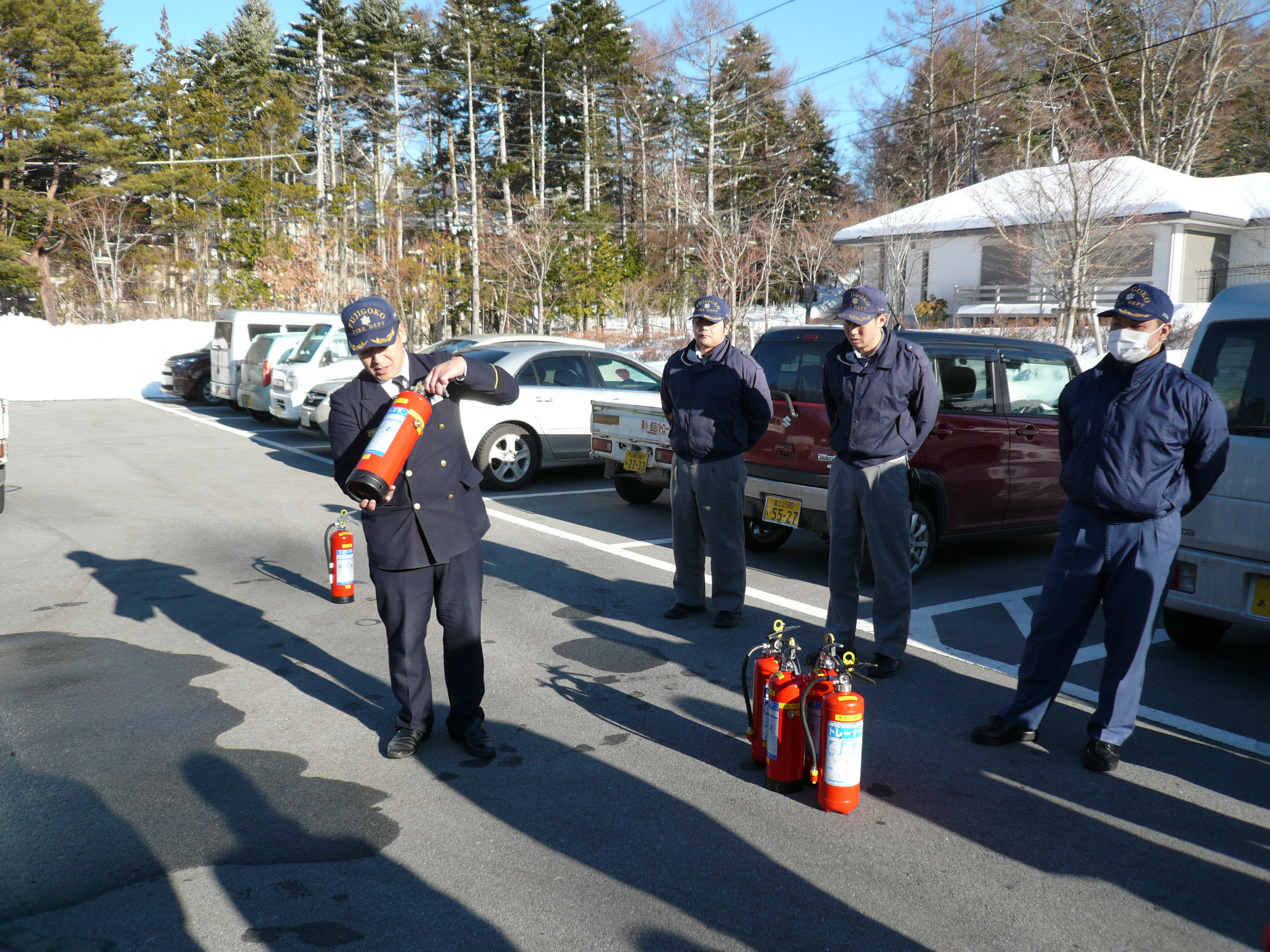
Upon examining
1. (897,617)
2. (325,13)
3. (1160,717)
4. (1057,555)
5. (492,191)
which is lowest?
(1160,717)

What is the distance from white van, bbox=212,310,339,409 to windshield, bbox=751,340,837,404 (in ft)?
41.1

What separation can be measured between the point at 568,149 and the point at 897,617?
46943 millimetres

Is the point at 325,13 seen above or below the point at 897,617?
above

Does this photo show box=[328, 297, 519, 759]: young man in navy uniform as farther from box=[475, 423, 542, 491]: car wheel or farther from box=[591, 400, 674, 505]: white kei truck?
box=[475, 423, 542, 491]: car wheel

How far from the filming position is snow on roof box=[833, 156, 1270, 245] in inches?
921

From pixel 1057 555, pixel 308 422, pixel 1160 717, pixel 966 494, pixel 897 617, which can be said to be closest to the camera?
pixel 1057 555

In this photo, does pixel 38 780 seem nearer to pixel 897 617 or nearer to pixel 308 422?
pixel 897 617

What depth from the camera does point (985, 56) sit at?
1796 inches

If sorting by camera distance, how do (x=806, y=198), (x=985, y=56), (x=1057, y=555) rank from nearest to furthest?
1. (x=1057, y=555)
2. (x=985, y=56)
3. (x=806, y=198)

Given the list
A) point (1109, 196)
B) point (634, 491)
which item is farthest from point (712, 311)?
point (1109, 196)

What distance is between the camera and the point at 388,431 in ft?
12.1

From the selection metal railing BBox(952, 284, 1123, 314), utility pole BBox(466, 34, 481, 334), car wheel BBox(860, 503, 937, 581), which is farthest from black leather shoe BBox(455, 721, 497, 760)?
metal railing BBox(952, 284, 1123, 314)

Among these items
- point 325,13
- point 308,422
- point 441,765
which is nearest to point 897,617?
point 441,765

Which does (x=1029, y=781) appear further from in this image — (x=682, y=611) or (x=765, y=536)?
(x=765, y=536)
